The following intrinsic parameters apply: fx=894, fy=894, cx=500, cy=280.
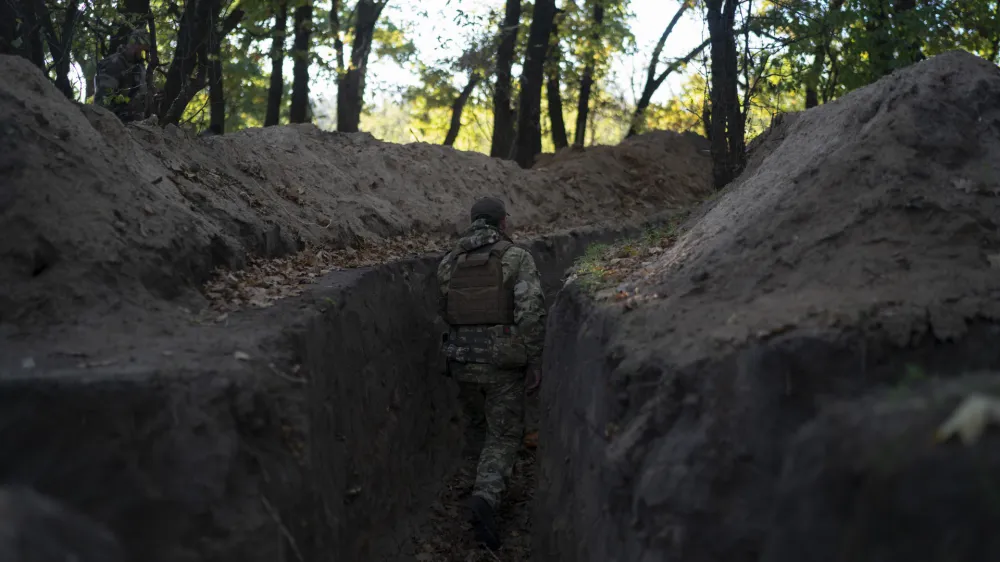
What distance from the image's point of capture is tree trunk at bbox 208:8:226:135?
38.6 feet

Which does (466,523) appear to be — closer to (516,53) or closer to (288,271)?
(288,271)

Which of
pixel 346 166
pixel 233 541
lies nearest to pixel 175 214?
pixel 233 541

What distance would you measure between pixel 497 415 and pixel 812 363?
4241 millimetres

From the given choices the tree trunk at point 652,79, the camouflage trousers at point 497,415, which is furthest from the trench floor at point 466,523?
the tree trunk at point 652,79

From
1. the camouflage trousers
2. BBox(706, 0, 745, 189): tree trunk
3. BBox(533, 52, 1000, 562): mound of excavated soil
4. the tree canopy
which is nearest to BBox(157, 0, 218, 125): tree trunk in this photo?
the tree canopy

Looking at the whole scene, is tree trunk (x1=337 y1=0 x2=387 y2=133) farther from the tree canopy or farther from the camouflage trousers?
the camouflage trousers

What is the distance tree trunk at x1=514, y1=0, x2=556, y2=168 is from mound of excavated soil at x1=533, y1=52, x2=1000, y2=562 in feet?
33.3

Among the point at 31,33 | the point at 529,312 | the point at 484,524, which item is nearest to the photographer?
the point at 484,524

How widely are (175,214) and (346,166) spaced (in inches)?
226

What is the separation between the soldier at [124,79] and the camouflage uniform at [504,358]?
4874mm

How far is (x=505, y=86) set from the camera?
58.7 feet

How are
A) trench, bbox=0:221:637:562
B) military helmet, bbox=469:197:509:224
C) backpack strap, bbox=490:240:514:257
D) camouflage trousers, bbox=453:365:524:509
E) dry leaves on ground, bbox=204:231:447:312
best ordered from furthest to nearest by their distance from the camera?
military helmet, bbox=469:197:509:224
backpack strap, bbox=490:240:514:257
camouflage trousers, bbox=453:365:524:509
dry leaves on ground, bbox=204:231:447:312
trench, bbox=0:221:637:562

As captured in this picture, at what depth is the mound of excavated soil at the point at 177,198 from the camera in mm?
5910

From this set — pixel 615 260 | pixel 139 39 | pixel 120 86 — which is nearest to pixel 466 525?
pixel 615 260
